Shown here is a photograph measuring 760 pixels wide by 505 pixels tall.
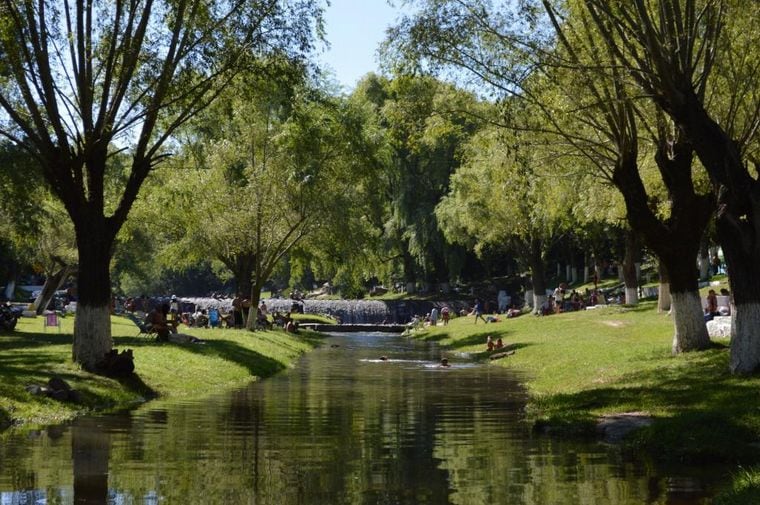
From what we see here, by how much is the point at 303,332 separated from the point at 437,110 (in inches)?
1518

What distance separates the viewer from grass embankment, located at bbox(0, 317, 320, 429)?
1920cm

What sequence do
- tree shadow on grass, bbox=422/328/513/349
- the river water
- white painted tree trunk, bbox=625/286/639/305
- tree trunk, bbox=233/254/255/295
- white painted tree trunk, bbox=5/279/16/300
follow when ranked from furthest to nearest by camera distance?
white painted tree trunk, bbox=5/279/16/300 < tree trunk, bbox=233/254/255/295 < white painted tree trunk, bbox=625/286/639/305 < tree shadow on grass, bbox=422/328/513/349 < the river water

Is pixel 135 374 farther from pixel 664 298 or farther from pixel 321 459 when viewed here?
pixel 664 298

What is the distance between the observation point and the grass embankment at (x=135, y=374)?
19.2 meters

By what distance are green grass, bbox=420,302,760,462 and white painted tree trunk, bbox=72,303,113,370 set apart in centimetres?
1068

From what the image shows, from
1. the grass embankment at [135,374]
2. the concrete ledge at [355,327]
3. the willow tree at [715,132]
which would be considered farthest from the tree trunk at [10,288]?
the willow tree at [715,132]

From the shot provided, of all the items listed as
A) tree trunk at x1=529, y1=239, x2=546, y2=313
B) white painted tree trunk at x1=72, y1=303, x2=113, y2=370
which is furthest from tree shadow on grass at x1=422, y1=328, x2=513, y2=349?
white painted tree trunk at x1=72, y1=303, x2=113, y2=370

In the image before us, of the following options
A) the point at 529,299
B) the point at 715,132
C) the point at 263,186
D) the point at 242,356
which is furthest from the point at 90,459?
the point at 529,299

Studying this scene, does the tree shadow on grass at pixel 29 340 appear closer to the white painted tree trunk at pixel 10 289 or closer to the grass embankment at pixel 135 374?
the grass embankment at pixel 135 374

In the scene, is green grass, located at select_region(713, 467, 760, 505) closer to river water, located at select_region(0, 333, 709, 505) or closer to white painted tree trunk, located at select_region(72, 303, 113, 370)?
river water, located at select_region(0, 333, 709, 505)

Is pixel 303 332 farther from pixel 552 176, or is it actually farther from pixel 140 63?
pixel 140 63

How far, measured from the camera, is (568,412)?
1855 centimetres

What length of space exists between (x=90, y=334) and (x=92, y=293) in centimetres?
102

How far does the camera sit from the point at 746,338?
2023 cm
